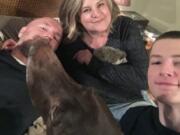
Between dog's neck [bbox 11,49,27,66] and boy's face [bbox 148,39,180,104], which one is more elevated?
boy's face [bbox 148,39,180,104]

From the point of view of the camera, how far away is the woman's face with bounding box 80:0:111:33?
74.5 inches

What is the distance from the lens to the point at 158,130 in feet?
3.74

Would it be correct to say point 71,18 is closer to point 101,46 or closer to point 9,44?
point 101,46

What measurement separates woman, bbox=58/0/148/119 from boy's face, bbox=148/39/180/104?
0.61m

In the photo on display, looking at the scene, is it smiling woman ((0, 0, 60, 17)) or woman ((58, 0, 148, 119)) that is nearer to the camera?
woman ((58, 0, 148, 119))

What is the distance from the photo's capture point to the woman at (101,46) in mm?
1798

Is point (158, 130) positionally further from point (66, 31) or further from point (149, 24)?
point (149, 24)

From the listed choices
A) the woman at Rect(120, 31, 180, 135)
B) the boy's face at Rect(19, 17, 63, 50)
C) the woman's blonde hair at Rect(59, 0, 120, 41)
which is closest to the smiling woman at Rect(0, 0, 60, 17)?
the woman's blonde hair at Rect(59, 0, 120, 41)

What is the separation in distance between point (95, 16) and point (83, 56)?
0.65 feet

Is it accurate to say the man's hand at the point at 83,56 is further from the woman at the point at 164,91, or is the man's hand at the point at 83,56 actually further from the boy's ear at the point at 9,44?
the woman at the point at 164,91

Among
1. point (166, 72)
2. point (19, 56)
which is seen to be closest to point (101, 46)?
point (19, 56)

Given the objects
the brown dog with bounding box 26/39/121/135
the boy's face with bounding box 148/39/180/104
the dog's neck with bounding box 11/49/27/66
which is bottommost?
the dog's neck with bounding box 11/49/27/66

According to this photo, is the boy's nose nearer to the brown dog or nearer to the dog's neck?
→ the brown dog

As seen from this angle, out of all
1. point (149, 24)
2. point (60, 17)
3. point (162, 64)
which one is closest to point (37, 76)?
point (162, 64)
